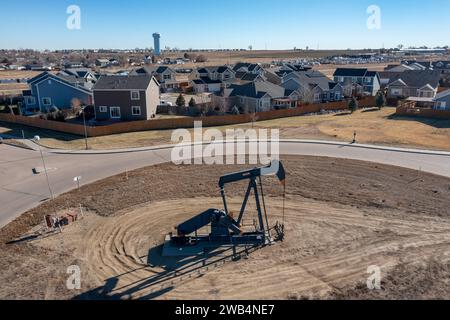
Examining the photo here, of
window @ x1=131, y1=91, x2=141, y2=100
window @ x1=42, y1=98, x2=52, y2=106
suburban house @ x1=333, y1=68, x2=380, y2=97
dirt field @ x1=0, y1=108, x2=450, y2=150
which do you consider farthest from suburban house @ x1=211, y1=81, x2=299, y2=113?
window @ x1=42, y1=98, x2=52, y2=106

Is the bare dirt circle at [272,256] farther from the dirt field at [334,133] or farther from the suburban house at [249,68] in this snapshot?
the suburban house at [249,68]

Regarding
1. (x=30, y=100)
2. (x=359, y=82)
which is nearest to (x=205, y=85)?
(x=359, y=82)

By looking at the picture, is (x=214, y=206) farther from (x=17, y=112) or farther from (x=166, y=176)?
(x=17, y=112)

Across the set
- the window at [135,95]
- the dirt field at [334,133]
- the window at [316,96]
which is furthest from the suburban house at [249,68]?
the window at [135,95]

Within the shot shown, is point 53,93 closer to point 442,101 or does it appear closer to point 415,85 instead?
point 442,101
